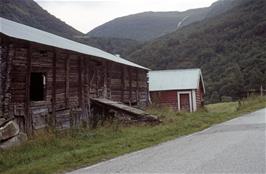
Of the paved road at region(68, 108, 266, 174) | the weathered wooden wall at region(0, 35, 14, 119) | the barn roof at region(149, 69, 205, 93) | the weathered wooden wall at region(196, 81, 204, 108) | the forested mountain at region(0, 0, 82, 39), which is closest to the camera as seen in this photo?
the paved road at region(68, 108, 266, 174)

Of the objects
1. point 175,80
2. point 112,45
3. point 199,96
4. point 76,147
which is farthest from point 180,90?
point 112,45

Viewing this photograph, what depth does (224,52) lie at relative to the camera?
81.5m

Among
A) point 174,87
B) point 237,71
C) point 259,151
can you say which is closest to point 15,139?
point 259,151

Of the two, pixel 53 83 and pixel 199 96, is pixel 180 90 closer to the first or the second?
pixel 199 96

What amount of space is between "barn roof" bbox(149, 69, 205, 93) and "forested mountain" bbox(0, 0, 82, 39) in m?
28.6

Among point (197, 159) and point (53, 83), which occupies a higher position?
point (53, 83)

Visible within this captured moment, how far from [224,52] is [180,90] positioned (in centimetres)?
4275

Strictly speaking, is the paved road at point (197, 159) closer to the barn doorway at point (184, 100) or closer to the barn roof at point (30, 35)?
the barn roof at point (30, 35)

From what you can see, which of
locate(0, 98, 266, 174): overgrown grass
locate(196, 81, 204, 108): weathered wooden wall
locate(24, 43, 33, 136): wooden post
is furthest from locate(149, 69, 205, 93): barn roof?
locate(24, 43, 33, 136): wooden post

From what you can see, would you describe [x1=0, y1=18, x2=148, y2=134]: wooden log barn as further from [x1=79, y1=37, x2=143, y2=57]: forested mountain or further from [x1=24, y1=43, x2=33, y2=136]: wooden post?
[x1=79, y1=37, x2=143, y2=57]: forested mountain

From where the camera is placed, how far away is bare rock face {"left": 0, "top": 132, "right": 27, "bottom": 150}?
13.4m

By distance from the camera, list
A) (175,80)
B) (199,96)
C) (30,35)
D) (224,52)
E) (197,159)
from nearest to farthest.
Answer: (197,159)
(30,35)
(175,80)
(199,96)
(224,52)

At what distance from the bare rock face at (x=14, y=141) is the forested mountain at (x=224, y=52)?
148ft

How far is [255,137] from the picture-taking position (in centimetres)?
1276
